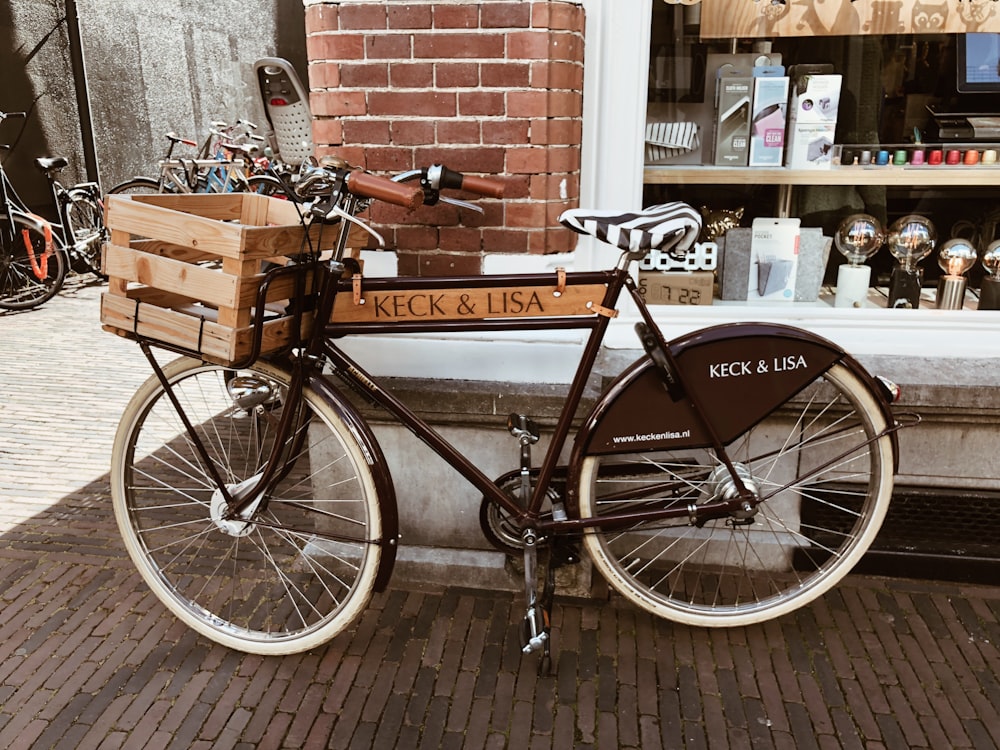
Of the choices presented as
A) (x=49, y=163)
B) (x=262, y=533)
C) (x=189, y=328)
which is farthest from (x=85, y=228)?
(x=189, y=328)

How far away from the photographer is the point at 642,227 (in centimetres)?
A: 244

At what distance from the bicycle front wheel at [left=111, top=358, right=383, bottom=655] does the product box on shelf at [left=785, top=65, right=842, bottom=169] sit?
225 cm

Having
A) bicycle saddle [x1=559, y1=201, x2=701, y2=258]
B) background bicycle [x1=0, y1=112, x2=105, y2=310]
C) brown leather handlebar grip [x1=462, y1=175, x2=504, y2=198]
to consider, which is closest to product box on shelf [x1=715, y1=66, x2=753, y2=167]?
bicycle saddle [x1=559, y1=201, x2=701, y2=258]

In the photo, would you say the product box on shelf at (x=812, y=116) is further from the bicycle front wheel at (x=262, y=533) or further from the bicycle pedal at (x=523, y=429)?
the bicycle front wheel at (x=262, y=533)

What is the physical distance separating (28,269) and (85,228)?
46.1 inches

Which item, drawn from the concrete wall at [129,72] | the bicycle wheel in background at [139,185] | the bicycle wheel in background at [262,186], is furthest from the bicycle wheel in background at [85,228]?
the bicycle wheel in background at [262,186]

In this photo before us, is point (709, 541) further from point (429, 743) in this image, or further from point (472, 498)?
point (429, 743)

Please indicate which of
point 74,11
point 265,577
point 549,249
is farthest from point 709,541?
point 74,11

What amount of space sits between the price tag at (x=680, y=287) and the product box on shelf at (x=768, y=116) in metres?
0.54

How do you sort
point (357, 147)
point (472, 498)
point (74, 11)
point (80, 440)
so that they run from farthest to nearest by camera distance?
1. point (74, 11)
2. point (80, 440)
3. point (472, 498)
4. point (357, 147)

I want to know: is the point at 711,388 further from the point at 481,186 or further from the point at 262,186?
the point at 262,186

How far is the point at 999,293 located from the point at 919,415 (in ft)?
2.49

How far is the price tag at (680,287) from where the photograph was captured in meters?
3.46

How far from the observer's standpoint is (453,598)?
318cm
